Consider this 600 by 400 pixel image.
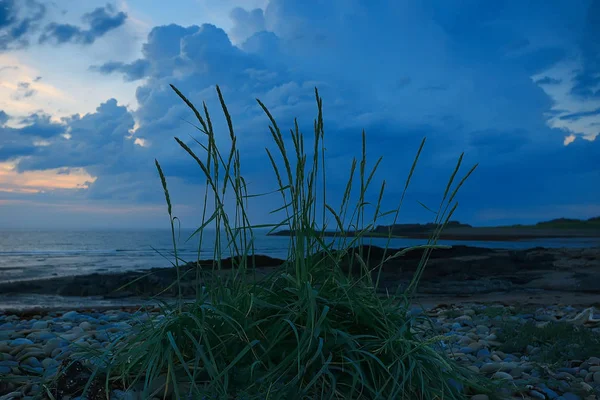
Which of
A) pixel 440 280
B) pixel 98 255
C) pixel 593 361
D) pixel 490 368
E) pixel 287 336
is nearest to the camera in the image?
pixel 287 336

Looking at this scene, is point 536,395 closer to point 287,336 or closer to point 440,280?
point 287,336

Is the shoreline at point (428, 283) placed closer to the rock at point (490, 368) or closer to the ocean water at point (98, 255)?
the ocean water at point (98, 255)

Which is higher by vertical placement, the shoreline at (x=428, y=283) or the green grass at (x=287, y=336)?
the green grass at (x=287, y=336)

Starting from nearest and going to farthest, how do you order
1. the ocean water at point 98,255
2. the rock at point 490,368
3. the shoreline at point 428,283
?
the rock at point 490,368 < the shoreline at point 428,283 < the ocean water at point 98,255

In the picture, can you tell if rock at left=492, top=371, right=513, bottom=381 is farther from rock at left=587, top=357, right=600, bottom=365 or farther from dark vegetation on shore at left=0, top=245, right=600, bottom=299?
dark vegetation on shore at left=0, top=245, right=600, bottom=299

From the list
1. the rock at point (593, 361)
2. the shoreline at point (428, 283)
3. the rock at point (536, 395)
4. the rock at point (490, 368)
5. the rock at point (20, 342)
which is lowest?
the shoreline at point (428, 283)

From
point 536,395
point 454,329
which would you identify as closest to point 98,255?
point 454,329

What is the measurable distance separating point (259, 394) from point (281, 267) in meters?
0.60

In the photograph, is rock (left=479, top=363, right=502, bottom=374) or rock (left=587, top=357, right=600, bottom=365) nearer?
rock (left=479, top=363, right=502, bottom=374)

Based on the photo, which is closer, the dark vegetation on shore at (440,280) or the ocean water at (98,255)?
the dark vegetation on shore at (440,280)

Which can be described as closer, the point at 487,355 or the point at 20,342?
the point at 487,355

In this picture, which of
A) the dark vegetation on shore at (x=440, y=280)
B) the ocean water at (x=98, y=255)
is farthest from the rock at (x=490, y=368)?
the dark vegetation on shore at (x=440, y=280)

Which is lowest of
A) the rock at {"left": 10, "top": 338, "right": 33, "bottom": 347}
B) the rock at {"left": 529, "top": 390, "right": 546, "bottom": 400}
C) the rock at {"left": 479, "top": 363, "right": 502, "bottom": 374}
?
the rock at {"left": 529, "top": 390, "right": 546, "bottom": 400}

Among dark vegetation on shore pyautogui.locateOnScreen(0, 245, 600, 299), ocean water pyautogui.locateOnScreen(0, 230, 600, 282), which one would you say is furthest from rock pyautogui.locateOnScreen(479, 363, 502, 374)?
dark vegetation on shore pyautogui.locateOnScreen(0, 245, 600, 299)
